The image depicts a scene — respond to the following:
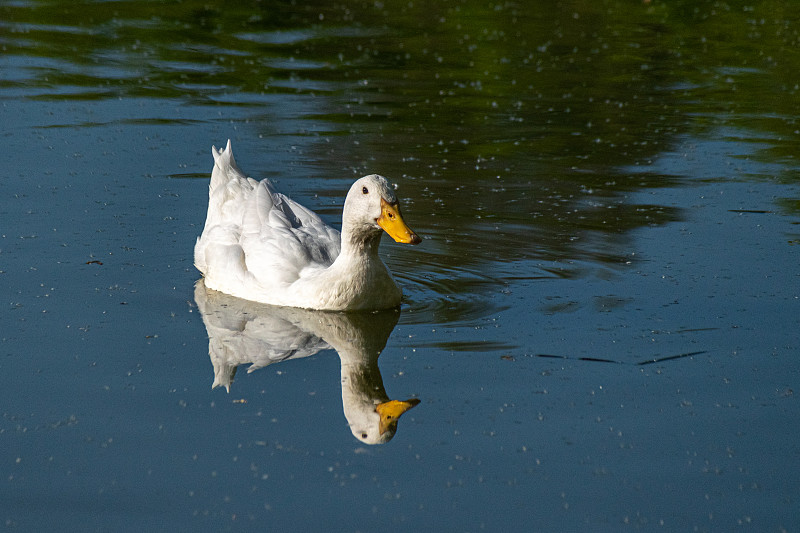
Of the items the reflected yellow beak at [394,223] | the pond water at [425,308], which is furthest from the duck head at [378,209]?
the pond water at [425,308]

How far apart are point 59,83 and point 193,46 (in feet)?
11.1

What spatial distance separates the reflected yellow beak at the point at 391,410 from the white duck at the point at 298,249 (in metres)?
1.39

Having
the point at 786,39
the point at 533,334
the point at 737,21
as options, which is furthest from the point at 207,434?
the point at 737,21

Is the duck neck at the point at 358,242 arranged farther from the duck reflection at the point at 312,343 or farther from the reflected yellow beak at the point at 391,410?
the reflected yellow beak at the point at 391,410

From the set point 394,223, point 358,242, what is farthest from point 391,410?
point 358,242

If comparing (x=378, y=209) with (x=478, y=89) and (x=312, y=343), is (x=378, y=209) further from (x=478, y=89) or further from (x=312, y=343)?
(x=478, y=89)

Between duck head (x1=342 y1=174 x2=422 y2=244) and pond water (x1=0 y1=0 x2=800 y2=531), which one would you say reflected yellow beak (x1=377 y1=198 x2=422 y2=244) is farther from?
pond water (x1=0 y1=0 x2=800 y2=531)

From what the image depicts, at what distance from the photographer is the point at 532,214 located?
10125mm

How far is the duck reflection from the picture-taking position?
6.14 meters

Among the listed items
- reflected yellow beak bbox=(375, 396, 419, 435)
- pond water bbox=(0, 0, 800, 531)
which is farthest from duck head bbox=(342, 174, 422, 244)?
reflected yellow beak bbox=(375, 396, 419, 435)

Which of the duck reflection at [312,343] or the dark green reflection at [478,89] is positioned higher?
the dark green reflection at [478,89]

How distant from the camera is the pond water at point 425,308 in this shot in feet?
17.4

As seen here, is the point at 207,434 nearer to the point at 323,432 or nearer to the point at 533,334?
the point at 323,432

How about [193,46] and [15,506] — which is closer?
[15,506]
